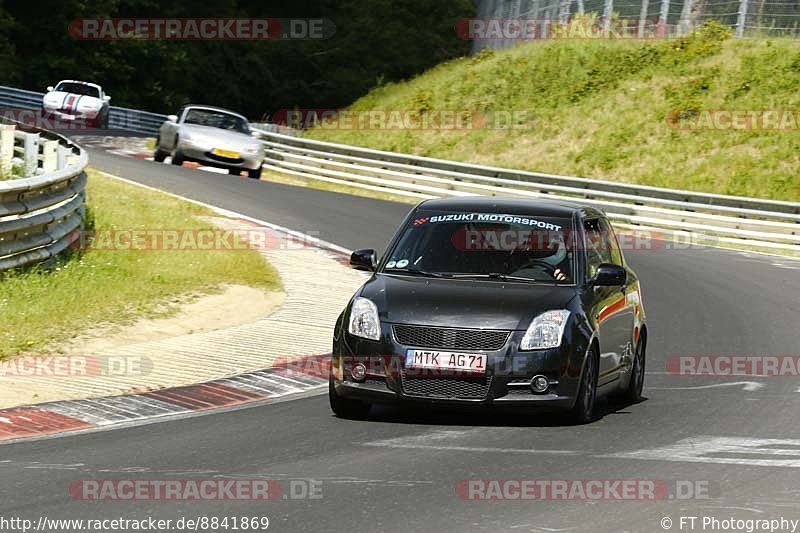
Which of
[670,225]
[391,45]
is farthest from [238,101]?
[670,225]

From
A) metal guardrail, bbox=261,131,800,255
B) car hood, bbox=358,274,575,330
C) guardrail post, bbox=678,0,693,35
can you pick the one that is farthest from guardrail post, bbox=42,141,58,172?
guardrail post, bbox=678,0,693,35

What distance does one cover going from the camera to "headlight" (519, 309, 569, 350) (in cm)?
934

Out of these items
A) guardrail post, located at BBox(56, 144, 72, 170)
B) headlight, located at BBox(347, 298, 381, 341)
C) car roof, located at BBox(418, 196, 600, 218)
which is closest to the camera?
headlight, located at BBox(347, 298, 381, 341)

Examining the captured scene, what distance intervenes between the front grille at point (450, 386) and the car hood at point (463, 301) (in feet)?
1.17

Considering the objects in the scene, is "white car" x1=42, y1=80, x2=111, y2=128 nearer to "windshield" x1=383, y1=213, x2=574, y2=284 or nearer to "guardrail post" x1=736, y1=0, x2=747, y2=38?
"guardrail post" x1=736, y1=0, x2=747, y2=38

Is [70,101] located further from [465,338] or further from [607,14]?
[465,338]

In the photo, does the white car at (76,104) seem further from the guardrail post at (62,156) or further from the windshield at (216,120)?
the guardrail post at (62,156)

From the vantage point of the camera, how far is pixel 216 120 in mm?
31297

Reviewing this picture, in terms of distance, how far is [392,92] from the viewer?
49594mm

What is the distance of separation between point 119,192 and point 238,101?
130 ft

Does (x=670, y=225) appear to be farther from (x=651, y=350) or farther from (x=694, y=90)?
(x=651, y=350)

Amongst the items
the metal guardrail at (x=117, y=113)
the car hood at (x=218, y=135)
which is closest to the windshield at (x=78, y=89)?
the metal guardrail at (x=117, y=113)

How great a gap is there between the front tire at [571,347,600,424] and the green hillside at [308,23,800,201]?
76.3 feet

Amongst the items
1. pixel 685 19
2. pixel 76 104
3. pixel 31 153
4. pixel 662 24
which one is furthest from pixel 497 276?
pixel 76 104
